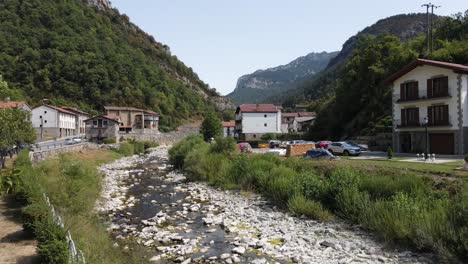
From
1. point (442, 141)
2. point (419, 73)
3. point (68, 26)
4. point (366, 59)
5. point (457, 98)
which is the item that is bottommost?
point (442, 141)

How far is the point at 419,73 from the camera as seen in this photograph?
3947cm

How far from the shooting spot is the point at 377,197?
20.0m

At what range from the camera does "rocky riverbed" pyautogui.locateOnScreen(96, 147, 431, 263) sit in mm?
15602

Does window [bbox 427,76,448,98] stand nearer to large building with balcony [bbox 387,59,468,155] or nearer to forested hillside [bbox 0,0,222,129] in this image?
large building with balcony [bbox 387,59,468,155]

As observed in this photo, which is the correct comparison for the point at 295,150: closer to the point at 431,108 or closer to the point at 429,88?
the point at 431,108

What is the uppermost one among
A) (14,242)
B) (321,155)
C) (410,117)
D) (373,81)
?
(373,81)

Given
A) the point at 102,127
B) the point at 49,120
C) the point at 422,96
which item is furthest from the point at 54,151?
the point at 49,120

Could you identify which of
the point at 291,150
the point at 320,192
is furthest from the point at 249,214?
the point at 291,150

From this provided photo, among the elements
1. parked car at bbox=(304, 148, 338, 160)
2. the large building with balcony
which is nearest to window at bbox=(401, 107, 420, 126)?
the large building with balcony

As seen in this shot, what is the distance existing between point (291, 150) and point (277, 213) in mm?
20213

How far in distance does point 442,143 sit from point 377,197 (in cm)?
2165

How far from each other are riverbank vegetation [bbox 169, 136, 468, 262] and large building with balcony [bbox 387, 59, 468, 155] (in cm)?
1410

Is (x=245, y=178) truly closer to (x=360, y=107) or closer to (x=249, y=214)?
(x=249, y=214)

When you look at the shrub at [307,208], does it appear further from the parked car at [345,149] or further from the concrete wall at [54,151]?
the concrete wall at [54,151]
